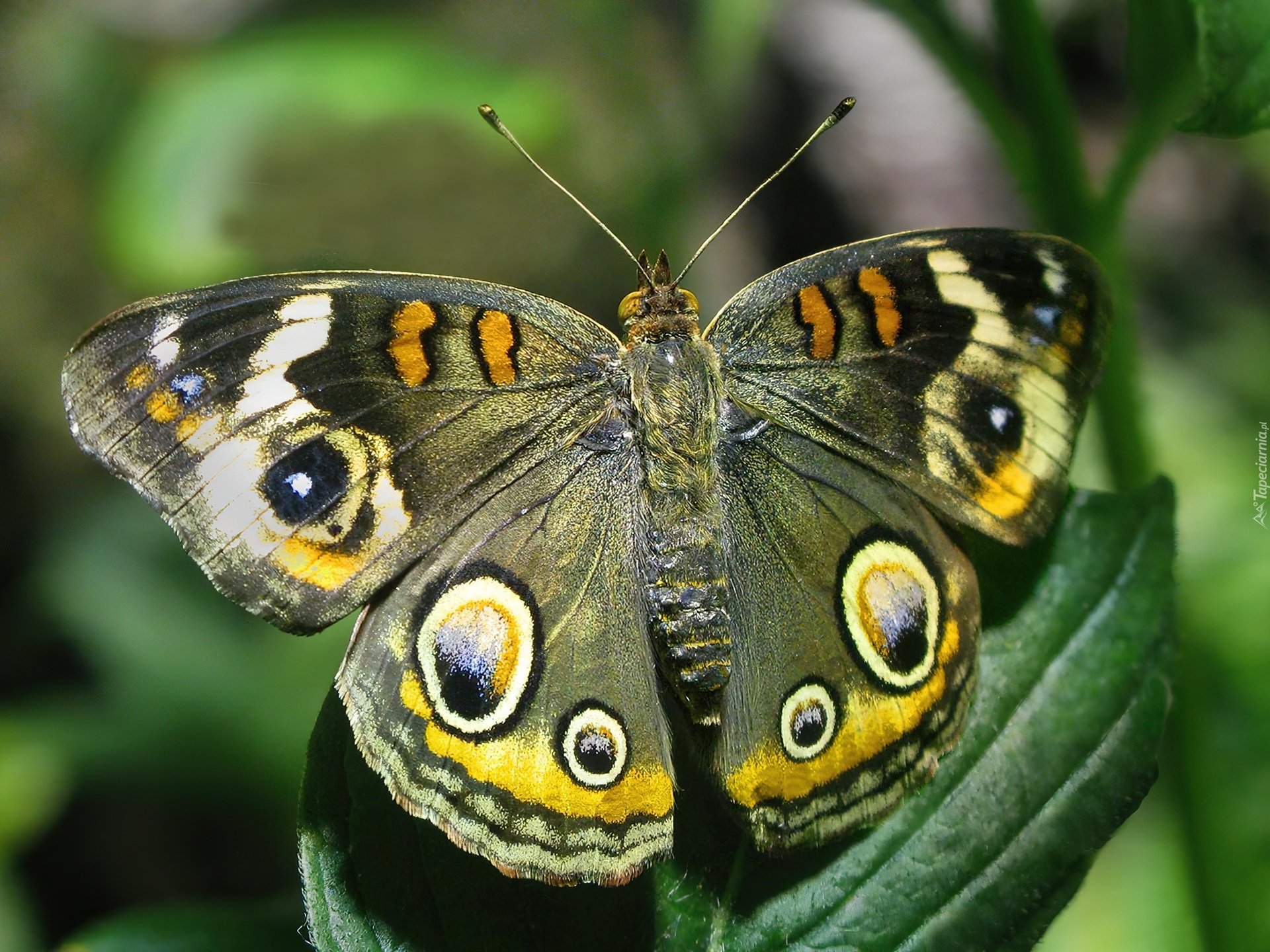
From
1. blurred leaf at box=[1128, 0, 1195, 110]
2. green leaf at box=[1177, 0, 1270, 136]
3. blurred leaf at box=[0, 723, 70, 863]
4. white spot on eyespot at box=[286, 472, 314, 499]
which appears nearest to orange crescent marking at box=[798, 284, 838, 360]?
green leaf at box=[1177, 0, 1270, 136]

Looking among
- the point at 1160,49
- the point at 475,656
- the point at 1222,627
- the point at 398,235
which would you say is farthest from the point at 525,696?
the point at 398,235

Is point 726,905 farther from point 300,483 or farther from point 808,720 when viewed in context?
point 300,483

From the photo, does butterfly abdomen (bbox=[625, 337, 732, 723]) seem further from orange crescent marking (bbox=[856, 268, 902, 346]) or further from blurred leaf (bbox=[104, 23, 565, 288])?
blurred leaf (bbox=[104, 23, 565, 288])

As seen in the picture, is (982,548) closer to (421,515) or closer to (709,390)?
(709,390)

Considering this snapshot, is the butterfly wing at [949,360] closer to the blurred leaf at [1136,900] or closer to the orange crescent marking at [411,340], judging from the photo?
the orange crescent marking at [411,340]

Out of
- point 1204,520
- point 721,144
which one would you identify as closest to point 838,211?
point 721,144

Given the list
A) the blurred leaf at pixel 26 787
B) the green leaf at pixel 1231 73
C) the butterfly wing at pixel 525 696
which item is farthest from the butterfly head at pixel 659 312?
the blurred leaf at pixel 26 787
